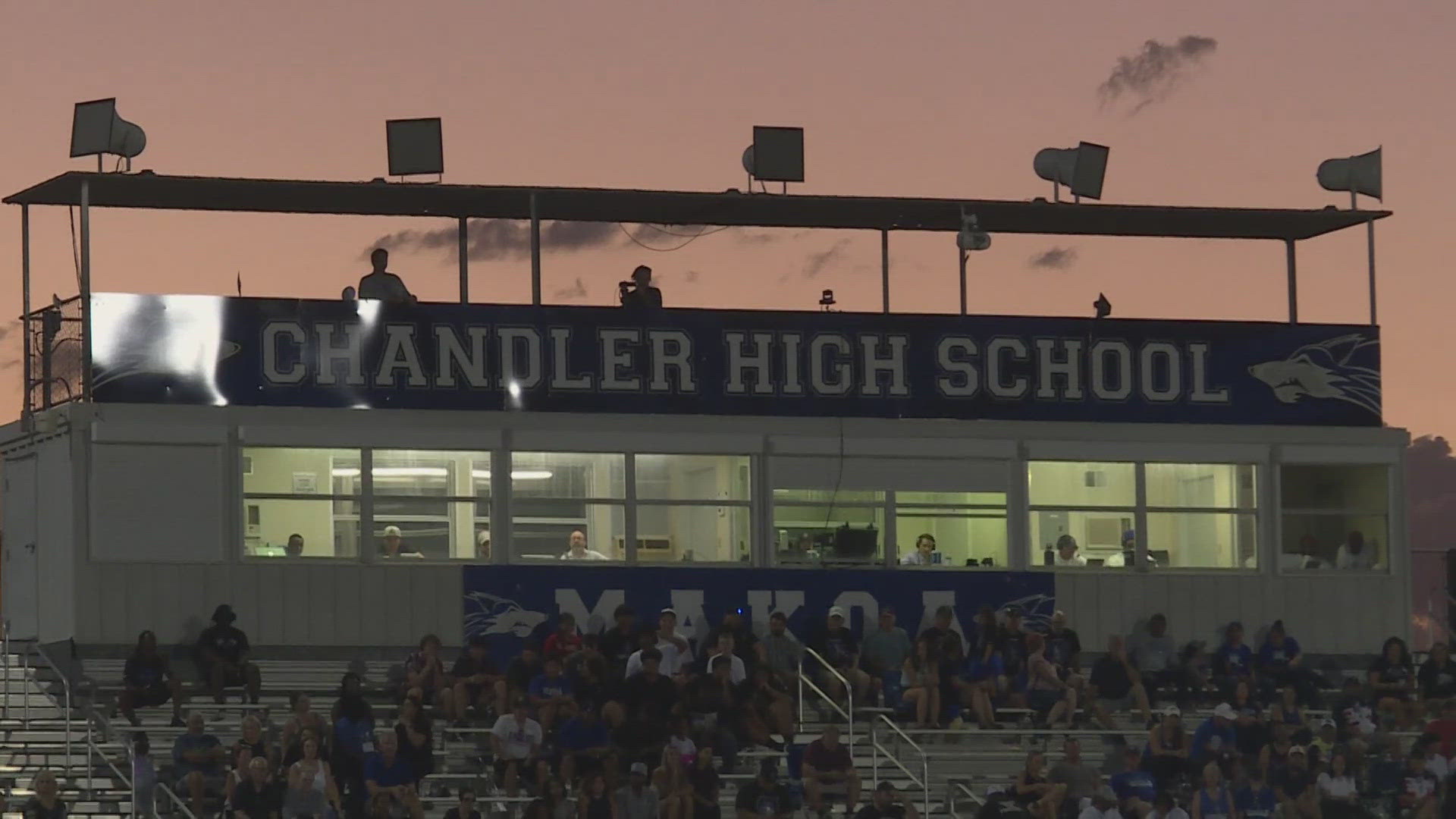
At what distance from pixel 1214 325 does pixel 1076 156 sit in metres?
2.15

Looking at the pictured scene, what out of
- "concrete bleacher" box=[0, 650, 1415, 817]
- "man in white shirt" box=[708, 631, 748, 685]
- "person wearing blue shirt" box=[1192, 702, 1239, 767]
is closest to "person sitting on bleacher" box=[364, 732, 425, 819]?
"concrete bleacher" box=[0, 650, 1415, 817]

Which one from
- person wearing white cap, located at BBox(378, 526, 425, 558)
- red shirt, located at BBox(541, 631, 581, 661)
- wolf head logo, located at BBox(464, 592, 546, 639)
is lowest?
red shirt, located at BBox(541, 631, 581, 661)

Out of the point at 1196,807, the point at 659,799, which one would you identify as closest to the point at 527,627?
the point at 659,799

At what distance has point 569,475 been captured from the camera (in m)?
29.2

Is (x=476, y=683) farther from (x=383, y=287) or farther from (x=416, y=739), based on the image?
(x=383, y=287)

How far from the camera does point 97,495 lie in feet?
90.7

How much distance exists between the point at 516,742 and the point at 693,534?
498 centimetres

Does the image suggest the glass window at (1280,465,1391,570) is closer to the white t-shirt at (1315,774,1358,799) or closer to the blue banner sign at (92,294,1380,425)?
the blue banner sign at (92,294,1380,425)

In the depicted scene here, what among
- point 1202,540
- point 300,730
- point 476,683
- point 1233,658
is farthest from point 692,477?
point 300,730

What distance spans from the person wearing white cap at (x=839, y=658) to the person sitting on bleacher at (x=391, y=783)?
4.74m

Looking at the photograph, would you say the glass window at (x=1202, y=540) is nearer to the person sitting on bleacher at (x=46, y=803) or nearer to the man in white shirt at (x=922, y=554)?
the man in white shirt at (x=922, y=554)

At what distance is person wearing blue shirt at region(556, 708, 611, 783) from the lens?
24719 mm

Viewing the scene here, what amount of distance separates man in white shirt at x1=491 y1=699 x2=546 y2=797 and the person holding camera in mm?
5780

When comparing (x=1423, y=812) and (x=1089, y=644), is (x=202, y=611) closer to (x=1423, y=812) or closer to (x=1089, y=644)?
(x=1089, y=644)
